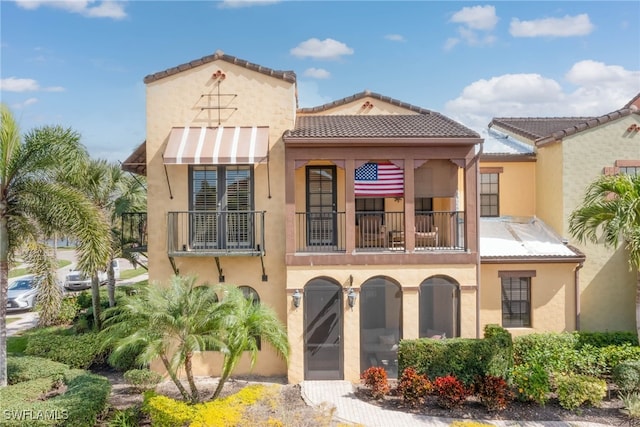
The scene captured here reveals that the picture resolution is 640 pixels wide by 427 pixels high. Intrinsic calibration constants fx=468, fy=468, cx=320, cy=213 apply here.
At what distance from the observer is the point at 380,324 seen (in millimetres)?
21859

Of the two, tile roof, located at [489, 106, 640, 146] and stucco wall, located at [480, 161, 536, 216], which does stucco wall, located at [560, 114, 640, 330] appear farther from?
stucco wall, located at [480, 161, 536, 216]

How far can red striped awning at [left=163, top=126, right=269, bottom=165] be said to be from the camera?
1691 cm

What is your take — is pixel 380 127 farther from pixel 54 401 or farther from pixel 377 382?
pixel 54 401

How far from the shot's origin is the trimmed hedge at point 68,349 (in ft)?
60.4

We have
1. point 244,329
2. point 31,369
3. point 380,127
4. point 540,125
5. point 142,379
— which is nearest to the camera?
point 244,329

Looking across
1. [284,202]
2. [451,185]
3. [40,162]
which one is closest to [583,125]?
[451,185]

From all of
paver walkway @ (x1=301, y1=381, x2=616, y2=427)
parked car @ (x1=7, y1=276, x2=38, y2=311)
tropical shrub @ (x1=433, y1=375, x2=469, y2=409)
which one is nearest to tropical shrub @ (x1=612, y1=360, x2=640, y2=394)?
paver walkway @ (x1=301, y1=381, x2=616, y2=427)

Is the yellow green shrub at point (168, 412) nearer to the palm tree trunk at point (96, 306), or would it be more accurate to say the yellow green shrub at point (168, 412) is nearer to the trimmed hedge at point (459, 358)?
the trimmed hedge at point (459, 358)

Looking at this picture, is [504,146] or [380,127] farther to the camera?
[504,146]

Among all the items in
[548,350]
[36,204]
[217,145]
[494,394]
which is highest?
[217,145]

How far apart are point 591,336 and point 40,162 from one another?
2074 cm

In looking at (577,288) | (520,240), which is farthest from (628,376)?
(520,240)

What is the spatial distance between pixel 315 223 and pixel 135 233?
9540 mm

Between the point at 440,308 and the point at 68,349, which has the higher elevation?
the point at 440,308
